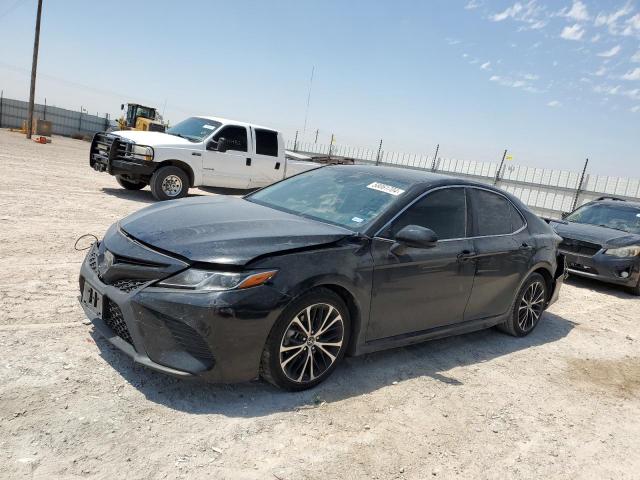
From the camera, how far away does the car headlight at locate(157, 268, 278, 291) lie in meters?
3.03

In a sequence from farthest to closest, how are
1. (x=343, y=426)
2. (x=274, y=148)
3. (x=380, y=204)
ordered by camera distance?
(x=274, y=148) < (x=380, y=204) < (x=343, y=426)

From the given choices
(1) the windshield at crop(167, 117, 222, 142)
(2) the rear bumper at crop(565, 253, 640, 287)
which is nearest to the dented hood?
(2) the rear bumper at crop(565, 253, 640, 287)

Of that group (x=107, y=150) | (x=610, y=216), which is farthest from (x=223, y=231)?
(x=610, y=216)

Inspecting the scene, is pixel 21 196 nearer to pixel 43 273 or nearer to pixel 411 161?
pixel 43 273

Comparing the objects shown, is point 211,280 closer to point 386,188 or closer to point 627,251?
point 386,188

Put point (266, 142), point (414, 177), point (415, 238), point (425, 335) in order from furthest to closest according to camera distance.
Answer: point (266, 142)
point (414, 177)
point (425, 335)
point (415, 238)

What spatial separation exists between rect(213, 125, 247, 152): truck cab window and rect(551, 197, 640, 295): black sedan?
706 cm

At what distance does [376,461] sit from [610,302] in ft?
21.2

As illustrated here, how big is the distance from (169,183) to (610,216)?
8.75m

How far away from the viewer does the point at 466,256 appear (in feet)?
14.4

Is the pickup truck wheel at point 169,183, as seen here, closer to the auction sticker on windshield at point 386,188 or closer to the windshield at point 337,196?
the windshield at point 337,196

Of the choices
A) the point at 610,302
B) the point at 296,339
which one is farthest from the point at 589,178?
the point at 296,339

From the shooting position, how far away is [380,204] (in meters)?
4.07

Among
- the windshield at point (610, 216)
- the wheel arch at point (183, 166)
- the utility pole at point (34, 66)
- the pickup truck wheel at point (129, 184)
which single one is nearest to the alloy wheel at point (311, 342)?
the windshield at point (610, 216)
